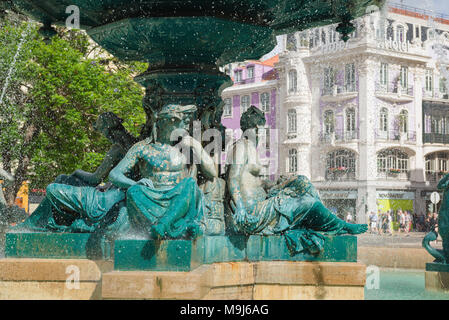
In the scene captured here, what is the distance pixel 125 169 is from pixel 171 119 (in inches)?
25.2

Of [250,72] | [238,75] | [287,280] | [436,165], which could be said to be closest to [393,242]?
[287,280]

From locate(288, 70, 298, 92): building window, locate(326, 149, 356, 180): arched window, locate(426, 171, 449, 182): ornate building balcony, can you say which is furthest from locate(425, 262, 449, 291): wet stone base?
locate(426, 171, 449, 182): ornate building balcony

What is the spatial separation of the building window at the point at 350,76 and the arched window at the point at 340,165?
4.13 m

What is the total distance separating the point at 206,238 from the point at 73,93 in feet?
50.7

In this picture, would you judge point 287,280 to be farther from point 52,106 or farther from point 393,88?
point 393,88

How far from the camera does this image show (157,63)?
22.9ft

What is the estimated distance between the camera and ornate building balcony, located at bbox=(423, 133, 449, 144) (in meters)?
45.2

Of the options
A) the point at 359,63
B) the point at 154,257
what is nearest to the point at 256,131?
the point at 154,257

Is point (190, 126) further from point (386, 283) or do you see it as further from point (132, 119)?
point (132, 119)

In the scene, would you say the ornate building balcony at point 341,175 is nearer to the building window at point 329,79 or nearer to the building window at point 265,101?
the building window at point 329,79

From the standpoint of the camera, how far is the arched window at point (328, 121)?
43778 mm

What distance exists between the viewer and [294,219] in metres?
6.46

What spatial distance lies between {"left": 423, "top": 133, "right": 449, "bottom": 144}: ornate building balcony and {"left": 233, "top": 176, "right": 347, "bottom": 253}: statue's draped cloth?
4091cm

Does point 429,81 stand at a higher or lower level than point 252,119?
higher
